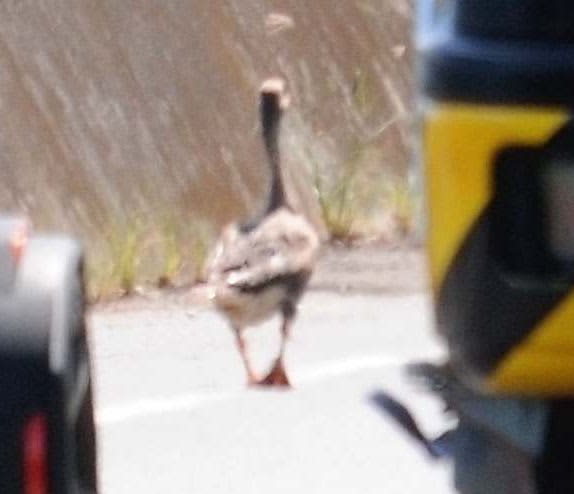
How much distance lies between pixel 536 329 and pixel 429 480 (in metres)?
4.25

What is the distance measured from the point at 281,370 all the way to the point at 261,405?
1.74ft

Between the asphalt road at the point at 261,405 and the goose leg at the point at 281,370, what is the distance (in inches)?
3.1

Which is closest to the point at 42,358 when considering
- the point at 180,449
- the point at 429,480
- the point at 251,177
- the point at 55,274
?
the point at 55,274

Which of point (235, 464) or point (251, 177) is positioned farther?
point (251, 177)

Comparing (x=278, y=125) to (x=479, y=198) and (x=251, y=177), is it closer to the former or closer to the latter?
(x=251, y=177)

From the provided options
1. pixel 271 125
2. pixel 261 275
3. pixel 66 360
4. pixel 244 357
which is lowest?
pixel 271 125

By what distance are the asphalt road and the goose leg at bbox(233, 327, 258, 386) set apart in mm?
73

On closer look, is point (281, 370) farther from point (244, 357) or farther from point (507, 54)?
point (507, 54)

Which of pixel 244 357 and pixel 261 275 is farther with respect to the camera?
pixel 261 275

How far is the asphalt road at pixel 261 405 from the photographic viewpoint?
7.53 metres

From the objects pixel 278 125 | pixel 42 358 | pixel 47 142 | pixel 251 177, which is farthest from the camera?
pixel 251 177

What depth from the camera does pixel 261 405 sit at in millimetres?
9109

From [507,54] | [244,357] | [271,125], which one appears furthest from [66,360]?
[271,125]

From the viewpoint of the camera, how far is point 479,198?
322 cm
